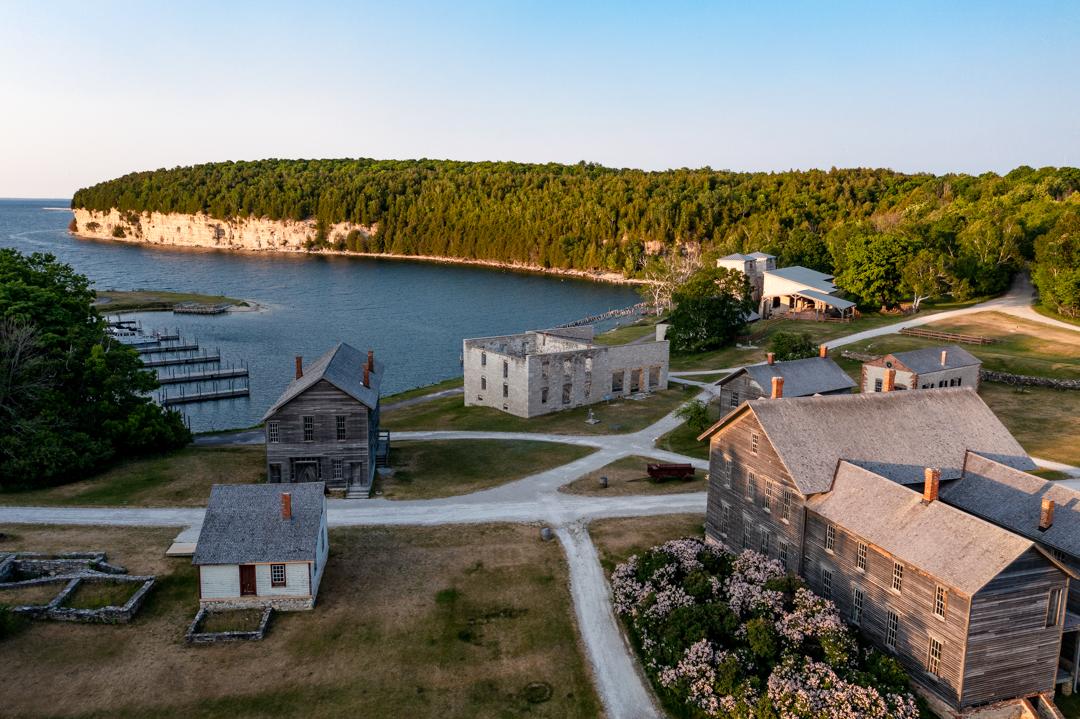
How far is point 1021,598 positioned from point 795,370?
3131cm

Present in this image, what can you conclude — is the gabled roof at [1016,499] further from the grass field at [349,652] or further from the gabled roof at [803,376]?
the grass field at [349,652]

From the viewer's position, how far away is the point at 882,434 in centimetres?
3878

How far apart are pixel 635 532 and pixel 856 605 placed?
1427 centimetres

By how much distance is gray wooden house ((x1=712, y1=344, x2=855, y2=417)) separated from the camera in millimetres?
58219

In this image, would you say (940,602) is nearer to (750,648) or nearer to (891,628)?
(891,628)

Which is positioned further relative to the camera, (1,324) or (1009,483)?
(1,324)

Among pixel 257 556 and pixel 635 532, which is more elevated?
pixel 257 556

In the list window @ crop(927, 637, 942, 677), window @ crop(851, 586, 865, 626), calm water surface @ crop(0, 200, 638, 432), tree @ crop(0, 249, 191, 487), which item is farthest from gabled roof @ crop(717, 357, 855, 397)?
calm water surface @ crop(0, 200, 638, 432)

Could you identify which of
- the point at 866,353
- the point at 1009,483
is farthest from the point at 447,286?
the point at 1009,483

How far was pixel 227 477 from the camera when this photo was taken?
53.5 m

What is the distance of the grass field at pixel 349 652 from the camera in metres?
30.8

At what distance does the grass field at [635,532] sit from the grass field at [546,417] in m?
19.6

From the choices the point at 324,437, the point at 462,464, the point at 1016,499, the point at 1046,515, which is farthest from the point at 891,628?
the point at 324,437

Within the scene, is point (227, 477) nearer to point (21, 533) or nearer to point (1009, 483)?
point (21, 533)
